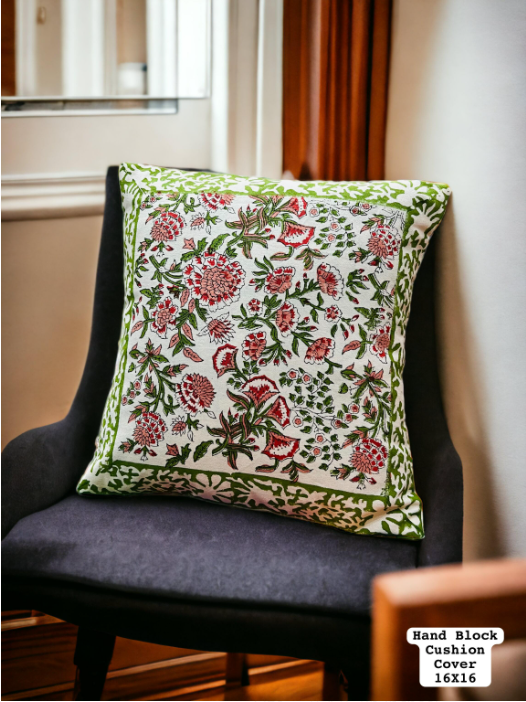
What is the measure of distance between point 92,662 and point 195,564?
292 millimetres

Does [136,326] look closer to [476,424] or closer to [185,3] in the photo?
[476,424]

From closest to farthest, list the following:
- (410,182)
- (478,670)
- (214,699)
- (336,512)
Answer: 1. (478,670)
2. (336,512)
3. (410,182)
4. (214,699)

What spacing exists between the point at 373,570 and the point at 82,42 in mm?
1232

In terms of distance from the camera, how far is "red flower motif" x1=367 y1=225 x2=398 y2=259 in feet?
2.76

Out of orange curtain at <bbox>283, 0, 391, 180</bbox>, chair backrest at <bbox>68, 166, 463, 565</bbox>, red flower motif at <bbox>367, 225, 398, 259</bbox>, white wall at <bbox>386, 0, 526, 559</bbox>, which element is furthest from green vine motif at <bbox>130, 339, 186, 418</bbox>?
orange curtain at <bbox>283, 0, 391, 180</bbox>

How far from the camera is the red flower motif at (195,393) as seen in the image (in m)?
0.83

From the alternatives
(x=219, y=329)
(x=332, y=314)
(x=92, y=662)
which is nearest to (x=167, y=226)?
(x=219, y=329)

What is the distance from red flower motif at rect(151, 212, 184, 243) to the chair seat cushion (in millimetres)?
420

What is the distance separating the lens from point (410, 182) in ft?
3.01

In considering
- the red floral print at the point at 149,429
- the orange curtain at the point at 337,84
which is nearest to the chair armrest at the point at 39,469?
the red floral print at the point at 149,429

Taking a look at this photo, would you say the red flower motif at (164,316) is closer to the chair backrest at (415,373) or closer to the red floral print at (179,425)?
the red floral print at (179,425)

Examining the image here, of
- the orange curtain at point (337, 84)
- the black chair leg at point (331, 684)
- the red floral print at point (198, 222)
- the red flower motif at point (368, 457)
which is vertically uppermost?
the orange curtain at point (337, 84)

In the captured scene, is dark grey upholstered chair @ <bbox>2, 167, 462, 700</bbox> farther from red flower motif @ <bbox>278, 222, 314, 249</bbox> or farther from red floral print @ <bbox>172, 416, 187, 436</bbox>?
red flower motif @ <bbox>278, 222, 314, 249</bbox>

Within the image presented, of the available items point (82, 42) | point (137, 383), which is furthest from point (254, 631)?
point (82, 42)
